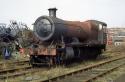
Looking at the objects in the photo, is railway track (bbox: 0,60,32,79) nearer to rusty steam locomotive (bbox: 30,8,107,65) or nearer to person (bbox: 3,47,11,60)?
rusty steam locomotive (bbox: 30,8,107,65)

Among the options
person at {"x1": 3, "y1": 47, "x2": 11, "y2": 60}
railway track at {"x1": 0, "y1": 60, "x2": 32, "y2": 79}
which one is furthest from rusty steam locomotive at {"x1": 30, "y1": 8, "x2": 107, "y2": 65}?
person at {"x1": 3, "y1": 47, "x2": 11, "y2": 60}

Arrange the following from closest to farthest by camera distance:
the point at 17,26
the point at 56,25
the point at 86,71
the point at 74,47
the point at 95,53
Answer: the point at 86,71 < the point at 56,25 < the point at 74,47 < the point at 95,53 < the point at 17,26

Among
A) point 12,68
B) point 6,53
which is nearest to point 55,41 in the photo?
point 12,68

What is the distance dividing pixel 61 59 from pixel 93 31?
19.7 feet

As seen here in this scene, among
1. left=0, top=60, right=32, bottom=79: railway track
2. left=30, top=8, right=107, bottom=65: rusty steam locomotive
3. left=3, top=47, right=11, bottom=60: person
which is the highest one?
left=30, top=8, right=107, bottom=65: rusty steam locomotive

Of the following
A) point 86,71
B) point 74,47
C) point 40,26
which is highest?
point 40,26

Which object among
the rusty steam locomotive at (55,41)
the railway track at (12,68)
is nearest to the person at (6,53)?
the railway track at (12,68)

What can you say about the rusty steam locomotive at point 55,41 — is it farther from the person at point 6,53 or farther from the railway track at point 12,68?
the person at point 6,53

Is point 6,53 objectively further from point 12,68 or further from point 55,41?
point 55,41

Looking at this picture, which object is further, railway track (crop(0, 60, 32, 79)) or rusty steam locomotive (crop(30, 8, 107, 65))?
rusty steam locomotive (crop(30, 8, 107, 65))

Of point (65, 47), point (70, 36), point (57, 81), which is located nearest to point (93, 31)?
point (70, 36)

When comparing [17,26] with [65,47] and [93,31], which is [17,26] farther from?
[65,47]

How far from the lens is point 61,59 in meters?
17.3

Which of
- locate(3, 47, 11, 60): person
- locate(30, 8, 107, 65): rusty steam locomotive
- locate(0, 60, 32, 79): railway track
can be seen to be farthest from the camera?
locate(3, 47, 11, 60): person
